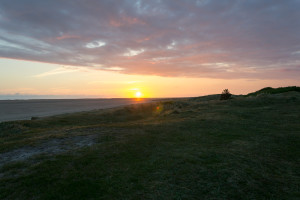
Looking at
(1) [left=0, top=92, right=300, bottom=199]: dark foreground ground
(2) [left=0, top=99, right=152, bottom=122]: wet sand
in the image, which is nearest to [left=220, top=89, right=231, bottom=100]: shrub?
(1) [left=0, top=92, right=300, bottom=199]: dark foreground ground

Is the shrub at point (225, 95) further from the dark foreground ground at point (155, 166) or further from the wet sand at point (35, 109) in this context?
the wet sand at point (35, 109)

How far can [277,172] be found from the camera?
7930 mm

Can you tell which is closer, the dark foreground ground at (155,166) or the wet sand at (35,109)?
the dark foreground ground at (155,166)

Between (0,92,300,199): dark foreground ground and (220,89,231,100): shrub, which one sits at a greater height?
(220,89,231,100): shrub

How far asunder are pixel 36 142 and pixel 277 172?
12.6m

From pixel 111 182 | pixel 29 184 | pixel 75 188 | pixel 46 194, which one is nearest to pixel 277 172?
pixel 111 182

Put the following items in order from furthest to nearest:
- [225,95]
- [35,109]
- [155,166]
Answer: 1. [35,109]
2. [225,95]
3. [155,166]

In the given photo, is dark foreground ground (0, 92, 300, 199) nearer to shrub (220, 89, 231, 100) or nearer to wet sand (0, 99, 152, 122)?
wet sand (0, 99, 152, 122)

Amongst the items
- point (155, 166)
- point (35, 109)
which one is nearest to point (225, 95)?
point (155, 166)

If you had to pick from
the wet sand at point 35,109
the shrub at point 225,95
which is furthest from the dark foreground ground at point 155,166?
the shrub at point 225,95

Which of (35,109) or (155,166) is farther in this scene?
(35,109)

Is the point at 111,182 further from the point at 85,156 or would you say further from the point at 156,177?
the point at 85,156

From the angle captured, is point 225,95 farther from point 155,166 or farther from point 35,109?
point 35,109

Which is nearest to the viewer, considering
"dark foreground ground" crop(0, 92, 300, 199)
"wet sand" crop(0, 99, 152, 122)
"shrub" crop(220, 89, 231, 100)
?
"dark foreground ground" crop(0, 92, 300, 199)
